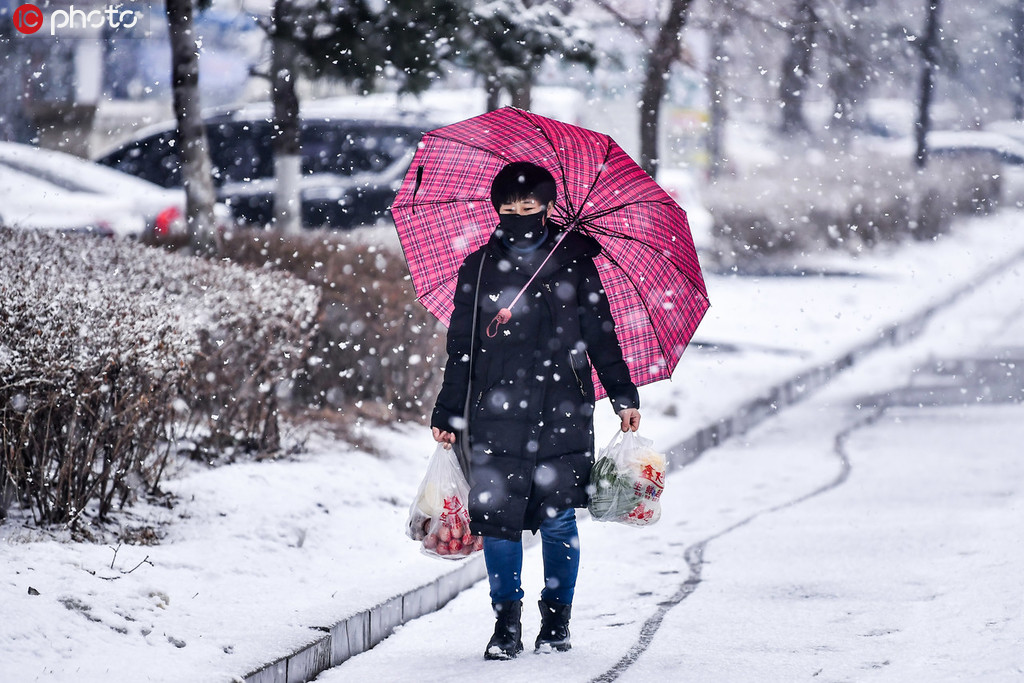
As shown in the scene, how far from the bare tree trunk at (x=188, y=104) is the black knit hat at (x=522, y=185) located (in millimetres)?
5397

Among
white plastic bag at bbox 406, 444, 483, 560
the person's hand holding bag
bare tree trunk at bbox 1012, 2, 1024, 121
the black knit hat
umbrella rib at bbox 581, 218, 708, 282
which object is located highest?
bare tree trunk at bbox 1012, 2, 1024, 121

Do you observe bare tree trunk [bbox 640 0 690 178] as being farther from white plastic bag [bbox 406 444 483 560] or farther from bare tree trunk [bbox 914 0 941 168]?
white plastic bag [bbox 406 444 483 560]

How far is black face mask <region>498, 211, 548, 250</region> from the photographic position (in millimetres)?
4203

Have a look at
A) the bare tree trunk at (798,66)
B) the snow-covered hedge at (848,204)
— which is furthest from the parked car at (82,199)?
the snow-covered hedge at (848,204)

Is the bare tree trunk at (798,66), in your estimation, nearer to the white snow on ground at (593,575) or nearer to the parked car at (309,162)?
the parked car at (309,162)

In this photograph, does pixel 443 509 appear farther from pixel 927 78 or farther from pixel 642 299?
pixel 927 78

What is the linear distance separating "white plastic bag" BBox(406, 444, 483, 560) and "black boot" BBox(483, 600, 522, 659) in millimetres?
258

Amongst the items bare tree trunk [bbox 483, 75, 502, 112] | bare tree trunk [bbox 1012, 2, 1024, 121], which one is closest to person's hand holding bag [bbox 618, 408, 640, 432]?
bare tree trunk [bbox 483, 75, 502, 112]

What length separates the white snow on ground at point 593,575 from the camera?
13.3 ft

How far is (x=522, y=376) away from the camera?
4156 mm

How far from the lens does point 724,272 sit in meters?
20.8

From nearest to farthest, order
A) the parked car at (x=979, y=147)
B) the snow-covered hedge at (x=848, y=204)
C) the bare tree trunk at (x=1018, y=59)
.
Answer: the snow-covered hedge at (x=848, y=204) < the bare tree trunk at (x=1018, y=59) < the parked car at (x=979, y=147)

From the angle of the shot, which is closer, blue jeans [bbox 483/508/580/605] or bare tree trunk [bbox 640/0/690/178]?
blue jeans [bbox 483/508/580/605]

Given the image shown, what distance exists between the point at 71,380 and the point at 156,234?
18.5ft
